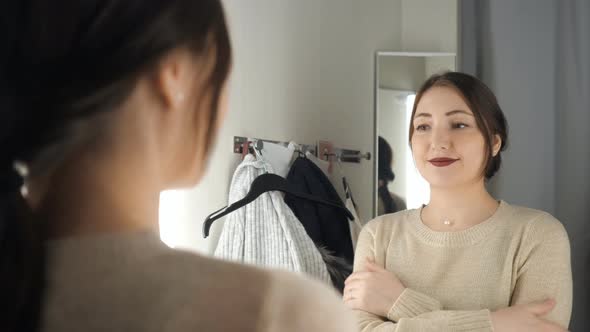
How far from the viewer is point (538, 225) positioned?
1254 mm

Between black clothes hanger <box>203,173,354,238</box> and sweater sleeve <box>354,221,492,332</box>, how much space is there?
0.32 metres

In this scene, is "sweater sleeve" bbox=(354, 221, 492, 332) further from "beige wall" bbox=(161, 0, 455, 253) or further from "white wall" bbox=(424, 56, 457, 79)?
"white wall" bbox=(424, 56, 457, 79)

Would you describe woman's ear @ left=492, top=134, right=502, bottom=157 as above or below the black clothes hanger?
above

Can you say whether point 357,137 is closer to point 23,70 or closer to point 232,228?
point 232,228

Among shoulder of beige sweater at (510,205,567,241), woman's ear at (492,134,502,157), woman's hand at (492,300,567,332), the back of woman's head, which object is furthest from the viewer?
woman's ear at (492,134,502,157)

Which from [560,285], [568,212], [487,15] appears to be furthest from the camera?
[487,15]

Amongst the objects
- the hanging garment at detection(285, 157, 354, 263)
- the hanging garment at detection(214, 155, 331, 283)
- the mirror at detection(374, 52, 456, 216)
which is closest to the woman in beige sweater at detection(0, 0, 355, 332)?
the hanging garment at detection(214, 155, 331, 283)

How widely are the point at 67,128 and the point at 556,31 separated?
1.68m

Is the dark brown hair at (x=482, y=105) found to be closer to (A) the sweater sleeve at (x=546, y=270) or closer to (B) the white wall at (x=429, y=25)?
(A) the sweater sleeve at (x=546, y=270)

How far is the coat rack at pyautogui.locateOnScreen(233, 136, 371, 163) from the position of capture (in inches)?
63.3

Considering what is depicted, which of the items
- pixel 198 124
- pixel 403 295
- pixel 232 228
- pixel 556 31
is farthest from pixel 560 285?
pixel 198 124

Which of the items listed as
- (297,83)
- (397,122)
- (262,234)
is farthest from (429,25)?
(262,234)

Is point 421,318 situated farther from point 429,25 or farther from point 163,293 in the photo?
point 429,25

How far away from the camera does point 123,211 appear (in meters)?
0.34
